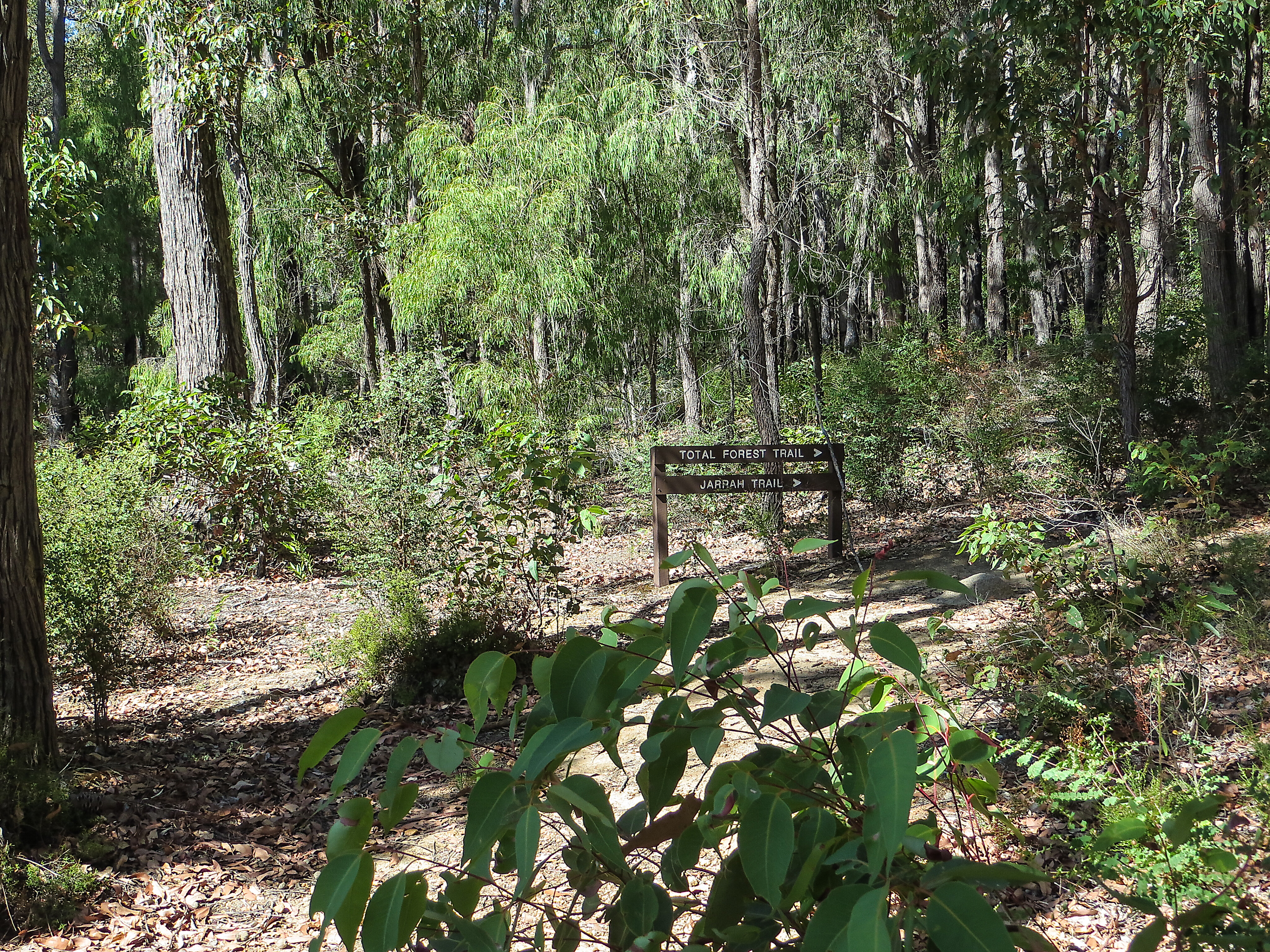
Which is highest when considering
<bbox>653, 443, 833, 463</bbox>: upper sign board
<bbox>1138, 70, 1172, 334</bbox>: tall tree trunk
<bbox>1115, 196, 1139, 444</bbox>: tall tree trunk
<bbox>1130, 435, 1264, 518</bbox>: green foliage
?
<bbox>1138, 70, 1172, 334</bbox>: tall tree trunk

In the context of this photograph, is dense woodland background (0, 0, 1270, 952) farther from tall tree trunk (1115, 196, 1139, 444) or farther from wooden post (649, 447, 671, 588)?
wooden post (649, 447, 671, 588)

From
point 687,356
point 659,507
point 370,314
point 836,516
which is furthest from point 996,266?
point 659,507

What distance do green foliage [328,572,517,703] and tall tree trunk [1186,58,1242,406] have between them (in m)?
7.13

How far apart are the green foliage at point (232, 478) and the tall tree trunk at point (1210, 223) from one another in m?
8.48

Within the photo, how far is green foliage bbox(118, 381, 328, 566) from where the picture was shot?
29.4ft

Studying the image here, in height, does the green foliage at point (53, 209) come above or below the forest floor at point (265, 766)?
above

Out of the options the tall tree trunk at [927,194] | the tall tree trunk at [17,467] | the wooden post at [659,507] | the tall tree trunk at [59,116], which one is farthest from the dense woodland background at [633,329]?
the tall tree trunk at [59,116]

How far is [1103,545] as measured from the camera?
5.75m

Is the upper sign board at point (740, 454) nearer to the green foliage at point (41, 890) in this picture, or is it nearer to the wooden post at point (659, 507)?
the wooden post at point (659, 507)

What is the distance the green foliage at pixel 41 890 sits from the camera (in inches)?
126

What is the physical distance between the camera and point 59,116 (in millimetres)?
22156

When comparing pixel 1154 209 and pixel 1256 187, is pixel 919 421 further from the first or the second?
pixel 1256 187

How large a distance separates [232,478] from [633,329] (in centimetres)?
691

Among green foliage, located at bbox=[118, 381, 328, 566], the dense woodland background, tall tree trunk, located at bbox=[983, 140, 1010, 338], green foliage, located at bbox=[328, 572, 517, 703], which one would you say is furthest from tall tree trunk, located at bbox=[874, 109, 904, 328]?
green foliage, located at bbox=[328, 572, 517, 703]
